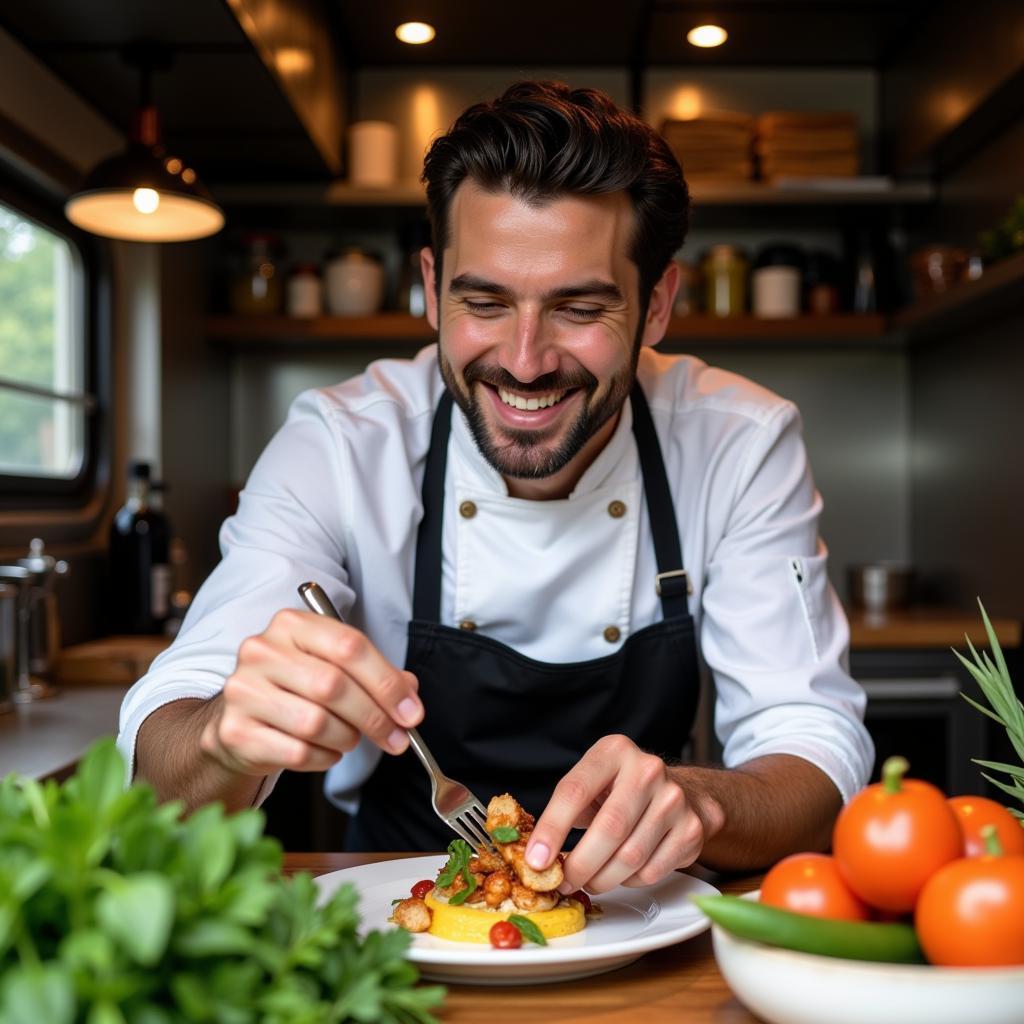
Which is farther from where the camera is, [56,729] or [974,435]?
[974,435]

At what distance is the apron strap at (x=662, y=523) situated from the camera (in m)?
1.62

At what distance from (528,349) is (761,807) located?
1.89 feet

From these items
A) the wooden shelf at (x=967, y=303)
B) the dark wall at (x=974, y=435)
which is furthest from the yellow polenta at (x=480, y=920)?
the dark wall at (x=974, y=435)

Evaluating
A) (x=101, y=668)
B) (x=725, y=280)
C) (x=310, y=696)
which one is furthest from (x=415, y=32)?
(x=310, y=696)

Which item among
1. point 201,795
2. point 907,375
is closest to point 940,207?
point 907,375

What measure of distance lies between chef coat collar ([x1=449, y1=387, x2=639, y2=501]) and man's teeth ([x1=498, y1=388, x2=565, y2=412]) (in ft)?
0.41

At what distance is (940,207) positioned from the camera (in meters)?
3.45

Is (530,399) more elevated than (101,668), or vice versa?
(530,399)

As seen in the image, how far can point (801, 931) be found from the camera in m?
0.68

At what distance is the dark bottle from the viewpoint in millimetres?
2828

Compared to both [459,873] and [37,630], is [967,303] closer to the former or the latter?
[37,630]

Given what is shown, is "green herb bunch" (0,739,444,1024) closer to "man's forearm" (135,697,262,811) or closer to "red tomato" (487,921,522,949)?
"red tomato" (487,921,522,949)

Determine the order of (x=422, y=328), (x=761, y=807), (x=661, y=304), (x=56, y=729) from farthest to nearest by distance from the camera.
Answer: (x=422, y=328) < (x=56, y=729) < (x=661, y=304) < (x=761, y=807)

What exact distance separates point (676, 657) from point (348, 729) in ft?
2.73
